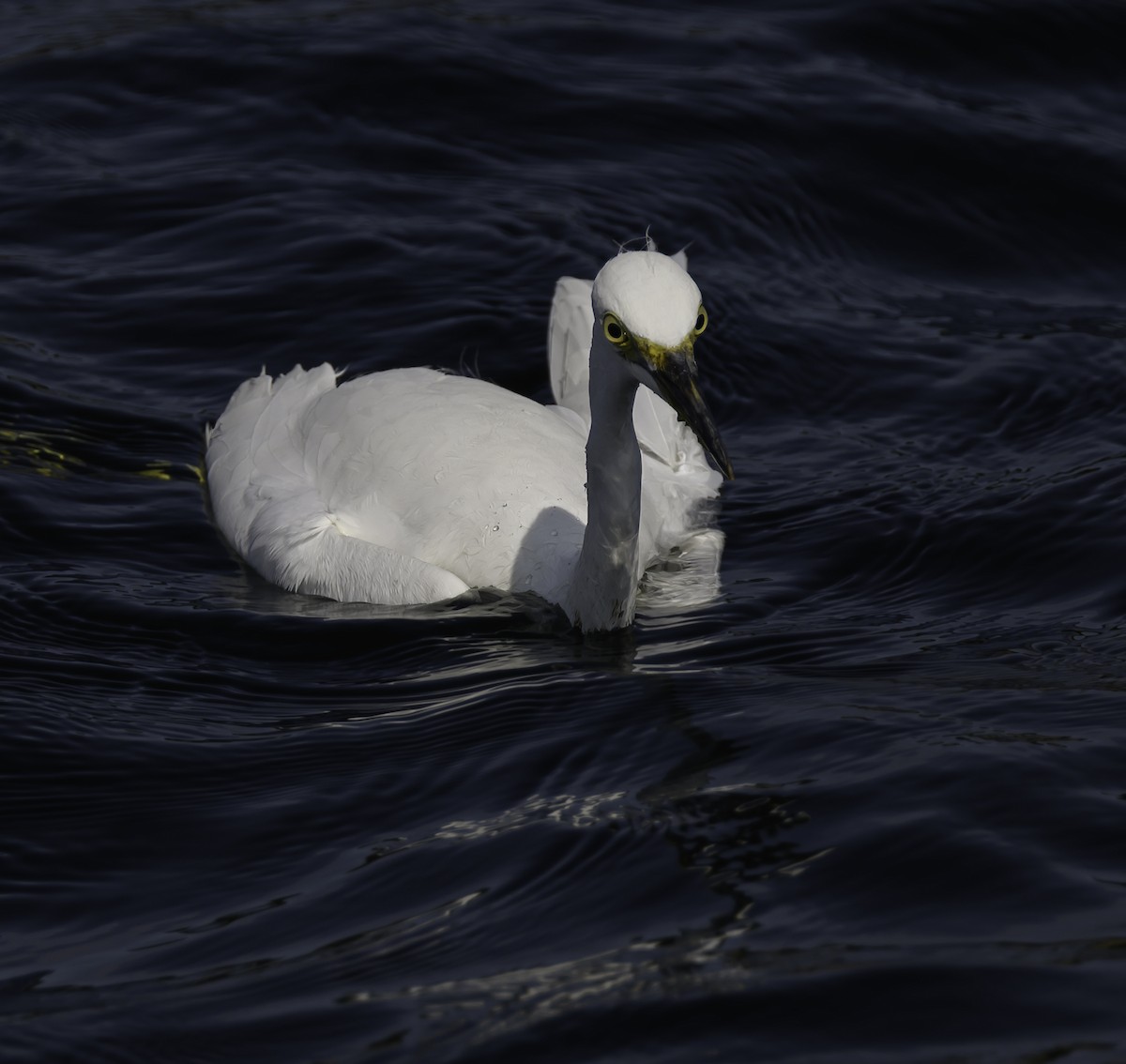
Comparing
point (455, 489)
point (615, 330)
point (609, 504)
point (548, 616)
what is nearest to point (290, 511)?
point (455, 489)

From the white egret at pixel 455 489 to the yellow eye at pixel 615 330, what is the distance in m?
0.06

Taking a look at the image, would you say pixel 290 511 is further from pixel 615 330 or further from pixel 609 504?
pixel 615 330

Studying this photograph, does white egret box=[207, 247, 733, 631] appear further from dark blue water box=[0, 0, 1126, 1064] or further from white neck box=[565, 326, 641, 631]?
dark blue water box=[0, 0, 1126, 1064]

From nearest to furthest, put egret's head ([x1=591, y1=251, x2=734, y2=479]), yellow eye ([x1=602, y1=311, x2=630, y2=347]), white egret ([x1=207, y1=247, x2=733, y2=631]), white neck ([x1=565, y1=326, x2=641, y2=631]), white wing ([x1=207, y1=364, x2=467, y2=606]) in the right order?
egret's head ([x1=591, y1=251, x2=734, y2=479]), yellow eye ([x1=602, y1=311, x2=630, y2=347]), white neck ([x1=565, y1=326, x2=641, y2=631]), white egret ([x1=207, y1=247, x2=733, y2=631]), white wing ([x1=207, y1=364, x2=467, y2=606])

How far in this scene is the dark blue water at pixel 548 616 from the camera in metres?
5.18

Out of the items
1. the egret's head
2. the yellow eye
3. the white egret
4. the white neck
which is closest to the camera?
the egret's head

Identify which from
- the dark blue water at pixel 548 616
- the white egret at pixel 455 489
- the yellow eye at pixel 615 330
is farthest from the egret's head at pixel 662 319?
the dark blue water at pixel 548 616

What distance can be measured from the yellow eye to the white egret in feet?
0.21

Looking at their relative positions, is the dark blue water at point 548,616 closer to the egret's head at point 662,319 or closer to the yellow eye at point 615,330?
the egret's head at point 662,319

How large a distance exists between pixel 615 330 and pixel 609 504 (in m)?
0.90

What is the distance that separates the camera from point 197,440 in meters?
10.3

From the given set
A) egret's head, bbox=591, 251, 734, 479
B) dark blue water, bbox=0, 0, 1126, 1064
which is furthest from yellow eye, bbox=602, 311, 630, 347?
dark blue water, bbox=0, 0, 1126, 1064

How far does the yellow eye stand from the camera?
663 cm

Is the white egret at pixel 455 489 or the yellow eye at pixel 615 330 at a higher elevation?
the yellow eye at pixel 615 330
